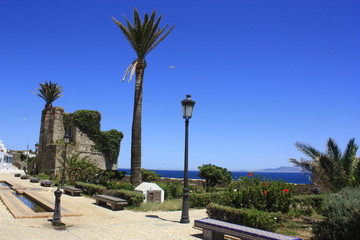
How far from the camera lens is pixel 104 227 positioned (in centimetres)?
855

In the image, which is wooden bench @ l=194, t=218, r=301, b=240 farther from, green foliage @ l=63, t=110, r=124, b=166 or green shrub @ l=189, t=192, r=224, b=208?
green foliage @ l=63, t=110, r=124, b=166

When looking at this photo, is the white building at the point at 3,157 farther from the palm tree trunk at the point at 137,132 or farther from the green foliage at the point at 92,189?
the palm tree trunk at the point at 137,132

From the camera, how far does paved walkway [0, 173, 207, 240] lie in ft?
23.9

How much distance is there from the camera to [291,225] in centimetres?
858

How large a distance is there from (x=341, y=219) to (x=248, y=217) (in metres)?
2.33

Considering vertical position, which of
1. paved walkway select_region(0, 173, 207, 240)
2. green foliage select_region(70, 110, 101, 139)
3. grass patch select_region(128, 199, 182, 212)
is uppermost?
green foliage select_region(70, 110, 101, 139)

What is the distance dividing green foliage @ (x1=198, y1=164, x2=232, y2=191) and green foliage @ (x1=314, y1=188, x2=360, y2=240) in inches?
548

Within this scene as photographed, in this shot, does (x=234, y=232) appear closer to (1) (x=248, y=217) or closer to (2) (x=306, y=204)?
(1) (x=248, y=217)

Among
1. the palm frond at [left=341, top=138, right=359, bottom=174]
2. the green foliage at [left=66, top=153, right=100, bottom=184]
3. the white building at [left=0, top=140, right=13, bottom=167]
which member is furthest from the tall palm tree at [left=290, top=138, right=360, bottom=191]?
the white building at [left=0, top=140, right=13, bottom=167]

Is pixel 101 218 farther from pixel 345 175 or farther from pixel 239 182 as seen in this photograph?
pixel 345 175

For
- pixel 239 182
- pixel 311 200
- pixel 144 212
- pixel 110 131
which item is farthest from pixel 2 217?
pixel 110 131

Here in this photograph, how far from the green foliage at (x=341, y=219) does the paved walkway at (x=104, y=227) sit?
290cm

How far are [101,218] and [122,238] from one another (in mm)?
3307

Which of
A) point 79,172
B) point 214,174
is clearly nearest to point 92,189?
point 214,174
